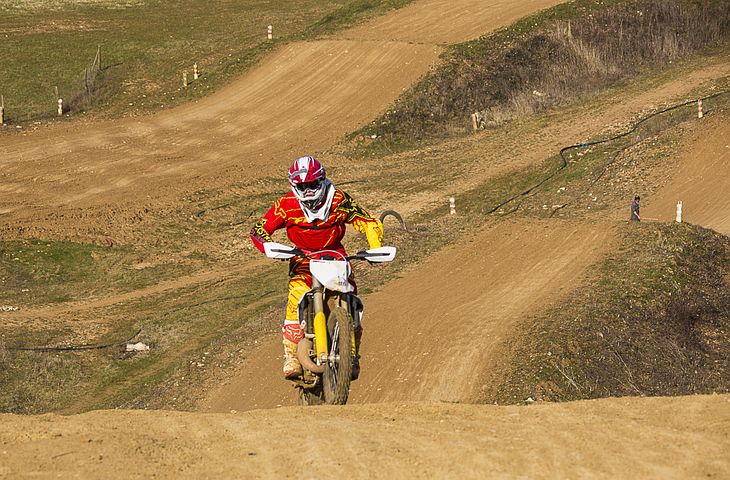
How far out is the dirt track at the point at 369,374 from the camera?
891 cm

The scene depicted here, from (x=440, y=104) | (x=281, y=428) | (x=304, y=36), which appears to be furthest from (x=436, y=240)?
(x=304, y=36)

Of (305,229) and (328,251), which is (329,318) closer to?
(328,251)

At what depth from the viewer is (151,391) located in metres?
18.9

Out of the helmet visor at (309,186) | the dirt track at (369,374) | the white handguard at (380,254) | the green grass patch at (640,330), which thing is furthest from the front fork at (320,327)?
the green grass patch at (640,330)

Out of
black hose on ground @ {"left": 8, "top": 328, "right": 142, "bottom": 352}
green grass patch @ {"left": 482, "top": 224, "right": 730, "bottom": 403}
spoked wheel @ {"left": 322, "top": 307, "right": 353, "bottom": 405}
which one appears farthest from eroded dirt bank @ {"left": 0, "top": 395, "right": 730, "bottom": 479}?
black hose on ground @ {"left": 8, "top": 328, "right": 142, "bottom": 352}

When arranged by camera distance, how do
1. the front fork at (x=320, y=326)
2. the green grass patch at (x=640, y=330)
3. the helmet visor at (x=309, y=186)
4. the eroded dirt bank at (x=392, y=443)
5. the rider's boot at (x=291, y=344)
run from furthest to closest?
the green grass patch at (x=640, y=330) < the rider's boot at (x=291, y=344) < the helmet visor at (x=309, y=186) < the front fork at (x=320, y=326) < the eroded dirt bank at (x=392, y=443)

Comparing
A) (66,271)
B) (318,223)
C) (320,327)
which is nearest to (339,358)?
(320,327)

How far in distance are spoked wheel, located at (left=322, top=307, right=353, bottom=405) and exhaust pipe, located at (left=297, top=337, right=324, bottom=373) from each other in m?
0.10

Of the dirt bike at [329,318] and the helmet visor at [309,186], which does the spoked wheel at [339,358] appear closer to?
the dirt bike at [329,318]

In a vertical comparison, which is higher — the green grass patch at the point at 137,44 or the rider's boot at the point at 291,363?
the green grass patch at the point at 137,44

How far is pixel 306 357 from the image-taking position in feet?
39.0

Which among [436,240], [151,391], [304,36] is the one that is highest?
[304,36]

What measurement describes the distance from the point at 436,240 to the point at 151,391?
6913 mm

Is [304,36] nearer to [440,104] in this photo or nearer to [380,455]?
[440,104]
